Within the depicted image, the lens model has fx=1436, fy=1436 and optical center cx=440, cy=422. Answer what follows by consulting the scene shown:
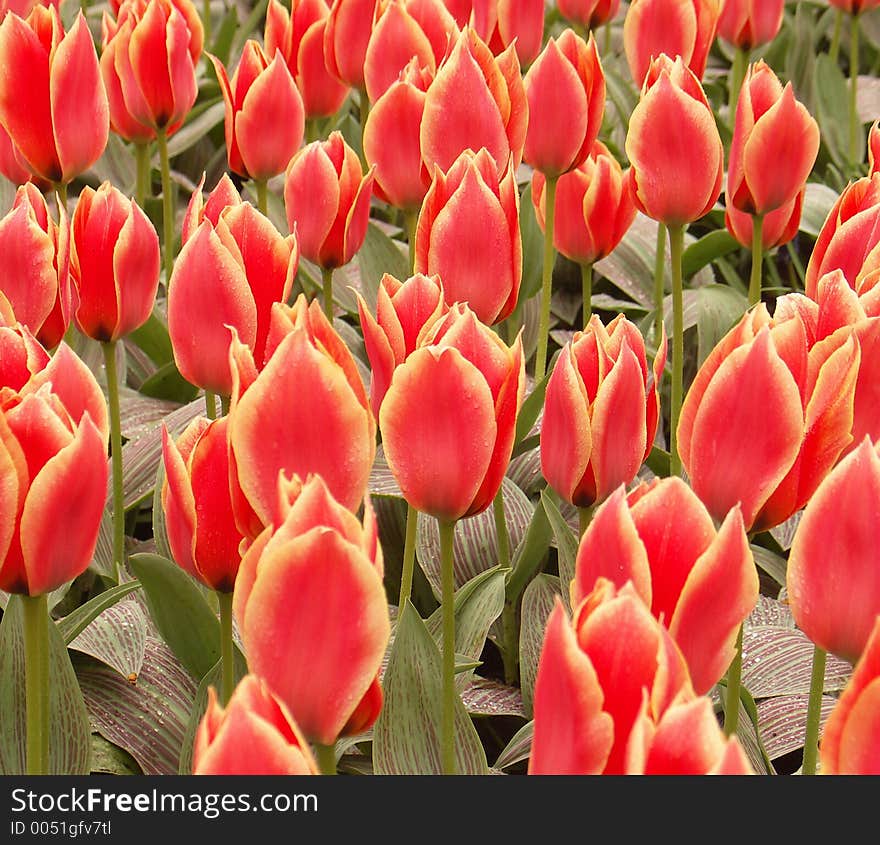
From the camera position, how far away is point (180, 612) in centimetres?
96

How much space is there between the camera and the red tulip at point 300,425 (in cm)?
60

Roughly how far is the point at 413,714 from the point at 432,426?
25 cm

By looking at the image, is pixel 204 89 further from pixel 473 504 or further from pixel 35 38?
pixel 473 504

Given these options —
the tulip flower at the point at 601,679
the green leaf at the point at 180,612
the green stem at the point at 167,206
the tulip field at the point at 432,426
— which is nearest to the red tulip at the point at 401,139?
the tulip field at the point at 432,426

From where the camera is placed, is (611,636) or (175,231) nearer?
(611,636)

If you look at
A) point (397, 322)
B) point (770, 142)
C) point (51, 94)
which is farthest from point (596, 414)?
point (51, 94)

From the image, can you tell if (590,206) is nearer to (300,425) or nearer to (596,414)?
(596,414)

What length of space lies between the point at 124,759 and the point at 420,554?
305 mm

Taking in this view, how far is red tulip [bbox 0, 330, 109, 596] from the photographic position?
0.65m

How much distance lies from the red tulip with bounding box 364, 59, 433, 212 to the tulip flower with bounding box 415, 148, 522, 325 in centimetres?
21

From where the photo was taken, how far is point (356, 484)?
2.06 ft

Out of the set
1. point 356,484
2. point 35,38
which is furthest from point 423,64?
point 356,484

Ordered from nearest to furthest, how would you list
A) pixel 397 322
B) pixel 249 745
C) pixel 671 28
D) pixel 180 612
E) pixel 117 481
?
pixel 249 745 < pixel 397 322 < pixel 180 612 < pixel 117 481 < pixel 671 28

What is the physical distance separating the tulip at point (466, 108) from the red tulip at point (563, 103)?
0.24 feet
